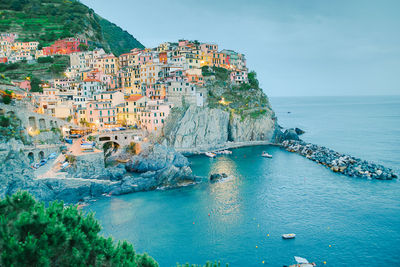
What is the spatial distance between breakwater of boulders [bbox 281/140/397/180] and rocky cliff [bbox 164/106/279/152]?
9.17m

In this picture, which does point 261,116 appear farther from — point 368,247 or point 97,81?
point 368,247

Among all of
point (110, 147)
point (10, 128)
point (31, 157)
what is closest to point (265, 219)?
point (110, 147)

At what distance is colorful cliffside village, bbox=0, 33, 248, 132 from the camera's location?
52.2 m

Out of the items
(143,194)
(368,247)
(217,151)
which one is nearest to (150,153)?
(143,194)

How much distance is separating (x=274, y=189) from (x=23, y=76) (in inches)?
2541

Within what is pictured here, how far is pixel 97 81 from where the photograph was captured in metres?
58.9

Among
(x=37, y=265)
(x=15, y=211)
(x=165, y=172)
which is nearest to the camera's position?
(x=37, y=265)

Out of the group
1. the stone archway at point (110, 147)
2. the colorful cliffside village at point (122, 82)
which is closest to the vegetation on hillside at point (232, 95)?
the colorful cliffside village at point (122, 82)

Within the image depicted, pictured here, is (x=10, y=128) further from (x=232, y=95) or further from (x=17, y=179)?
(x=232, y=95)

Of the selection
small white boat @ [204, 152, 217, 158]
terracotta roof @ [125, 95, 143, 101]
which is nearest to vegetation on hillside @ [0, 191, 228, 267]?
small white boat @ [204, 152, 217, 158]

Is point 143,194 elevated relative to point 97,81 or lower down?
lower down

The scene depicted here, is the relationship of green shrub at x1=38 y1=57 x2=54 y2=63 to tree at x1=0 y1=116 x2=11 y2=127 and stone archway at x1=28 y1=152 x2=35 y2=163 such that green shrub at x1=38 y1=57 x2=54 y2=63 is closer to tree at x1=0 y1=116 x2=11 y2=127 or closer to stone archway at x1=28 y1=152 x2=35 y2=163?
tree at x1=0 y1=116 x2=11 y2=127

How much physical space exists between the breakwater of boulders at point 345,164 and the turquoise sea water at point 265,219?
1.93 metres

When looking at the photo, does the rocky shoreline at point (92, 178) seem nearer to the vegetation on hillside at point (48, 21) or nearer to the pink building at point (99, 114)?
the pink building at point (99, 114)
